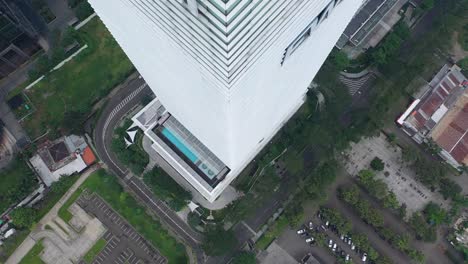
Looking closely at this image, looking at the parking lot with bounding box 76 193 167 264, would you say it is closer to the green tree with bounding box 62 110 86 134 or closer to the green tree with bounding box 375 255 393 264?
the green tree with bounding box 62 110 86 134

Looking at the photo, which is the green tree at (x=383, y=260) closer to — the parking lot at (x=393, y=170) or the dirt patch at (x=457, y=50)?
the parking lot at (x=393, y=170)

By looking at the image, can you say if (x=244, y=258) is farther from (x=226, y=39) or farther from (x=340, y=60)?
(x=226, y=39)

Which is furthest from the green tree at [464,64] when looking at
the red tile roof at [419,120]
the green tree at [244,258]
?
the green tree at [244,258]

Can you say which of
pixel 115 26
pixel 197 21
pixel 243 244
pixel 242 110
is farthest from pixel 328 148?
pixel 197 21

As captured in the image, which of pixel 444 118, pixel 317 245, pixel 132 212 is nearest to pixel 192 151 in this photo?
pixel 132 212

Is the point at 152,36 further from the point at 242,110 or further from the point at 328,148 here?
the point at 328,148

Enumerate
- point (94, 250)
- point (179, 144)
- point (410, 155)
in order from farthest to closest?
point (410, 155)
point (94, 250)
point (179, 144)
